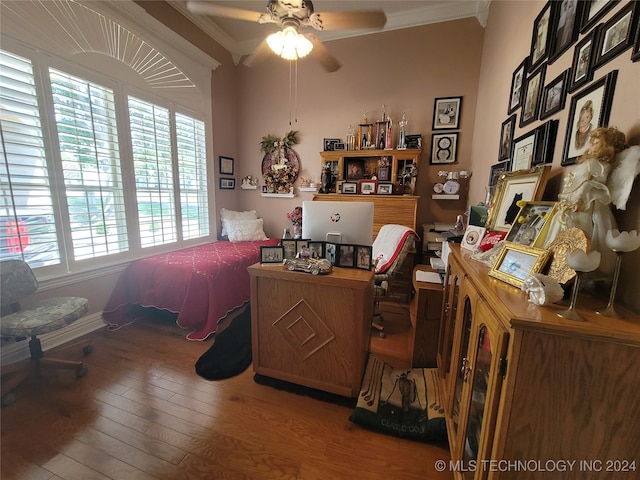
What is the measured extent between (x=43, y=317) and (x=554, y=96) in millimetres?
3553

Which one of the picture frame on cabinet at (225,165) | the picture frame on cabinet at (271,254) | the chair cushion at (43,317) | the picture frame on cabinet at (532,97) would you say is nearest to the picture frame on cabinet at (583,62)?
the picture frame on cabinet at (532,97)

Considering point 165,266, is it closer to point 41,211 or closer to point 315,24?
point 41,211

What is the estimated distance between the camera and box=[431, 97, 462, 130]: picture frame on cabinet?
3250 millimetres

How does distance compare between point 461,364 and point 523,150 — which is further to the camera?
point 523,150

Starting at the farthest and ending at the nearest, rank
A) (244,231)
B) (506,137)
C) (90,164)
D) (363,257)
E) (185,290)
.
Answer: (244,231)
(185,290)
(90,164)
(506,137)
(363,257)

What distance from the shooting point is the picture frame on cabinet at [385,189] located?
3340mm

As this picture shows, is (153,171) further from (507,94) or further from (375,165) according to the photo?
(507,94)

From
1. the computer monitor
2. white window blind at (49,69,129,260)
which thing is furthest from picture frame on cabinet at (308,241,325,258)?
white window blind at (49,69,129,260)

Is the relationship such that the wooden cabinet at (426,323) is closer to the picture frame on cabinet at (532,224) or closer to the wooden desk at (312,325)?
the wooden desk at (312,325)

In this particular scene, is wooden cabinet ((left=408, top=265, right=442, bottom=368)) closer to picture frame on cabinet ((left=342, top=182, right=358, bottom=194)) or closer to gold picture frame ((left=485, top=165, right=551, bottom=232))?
gold picture frame ((left=485, top=165, right=551, bottom=232))

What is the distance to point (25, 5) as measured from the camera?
193 centimetres

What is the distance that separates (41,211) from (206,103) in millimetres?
2496

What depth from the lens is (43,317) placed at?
1.77m

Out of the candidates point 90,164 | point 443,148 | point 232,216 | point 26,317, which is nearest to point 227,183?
point 232,216
